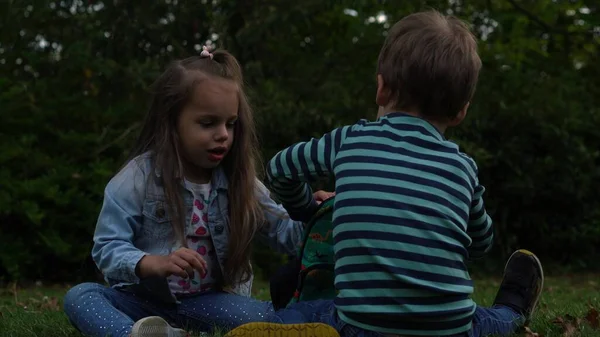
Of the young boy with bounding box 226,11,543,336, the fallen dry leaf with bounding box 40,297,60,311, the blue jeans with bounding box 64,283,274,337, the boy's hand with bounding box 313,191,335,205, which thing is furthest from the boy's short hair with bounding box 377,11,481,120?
the fallen dry leaf with bounding box 40,297,60,311

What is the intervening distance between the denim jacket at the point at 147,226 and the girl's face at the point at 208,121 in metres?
0.15

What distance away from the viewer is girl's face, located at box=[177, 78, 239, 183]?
155 inches

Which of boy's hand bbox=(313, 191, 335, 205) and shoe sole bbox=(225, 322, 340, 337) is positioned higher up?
boy's hand bbox=(313, 191, 335, 205)

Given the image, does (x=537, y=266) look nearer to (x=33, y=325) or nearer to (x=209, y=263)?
(x=209, y=263)

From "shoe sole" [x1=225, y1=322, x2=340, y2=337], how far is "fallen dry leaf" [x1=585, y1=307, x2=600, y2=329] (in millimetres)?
1234

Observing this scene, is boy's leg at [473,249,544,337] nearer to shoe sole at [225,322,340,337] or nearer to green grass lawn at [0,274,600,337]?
green grass lawn at [0,274,600,337]

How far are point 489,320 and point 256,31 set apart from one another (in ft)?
17.4

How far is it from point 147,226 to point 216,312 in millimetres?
428

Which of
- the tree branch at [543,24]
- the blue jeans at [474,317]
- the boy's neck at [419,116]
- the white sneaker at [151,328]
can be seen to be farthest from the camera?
the tree branch at [543,24]

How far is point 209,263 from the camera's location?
4.02 metres

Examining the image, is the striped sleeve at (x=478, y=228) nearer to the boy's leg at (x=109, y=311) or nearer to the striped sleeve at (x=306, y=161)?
the striped sleeve at (x=306, y=161)

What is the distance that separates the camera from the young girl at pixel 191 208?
383 cm

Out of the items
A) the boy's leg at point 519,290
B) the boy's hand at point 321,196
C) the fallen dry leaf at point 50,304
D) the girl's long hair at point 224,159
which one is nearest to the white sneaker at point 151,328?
the girl's long hair at point 224,159

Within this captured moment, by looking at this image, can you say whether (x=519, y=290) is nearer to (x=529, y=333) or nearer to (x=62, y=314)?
(x=529, y=333)
